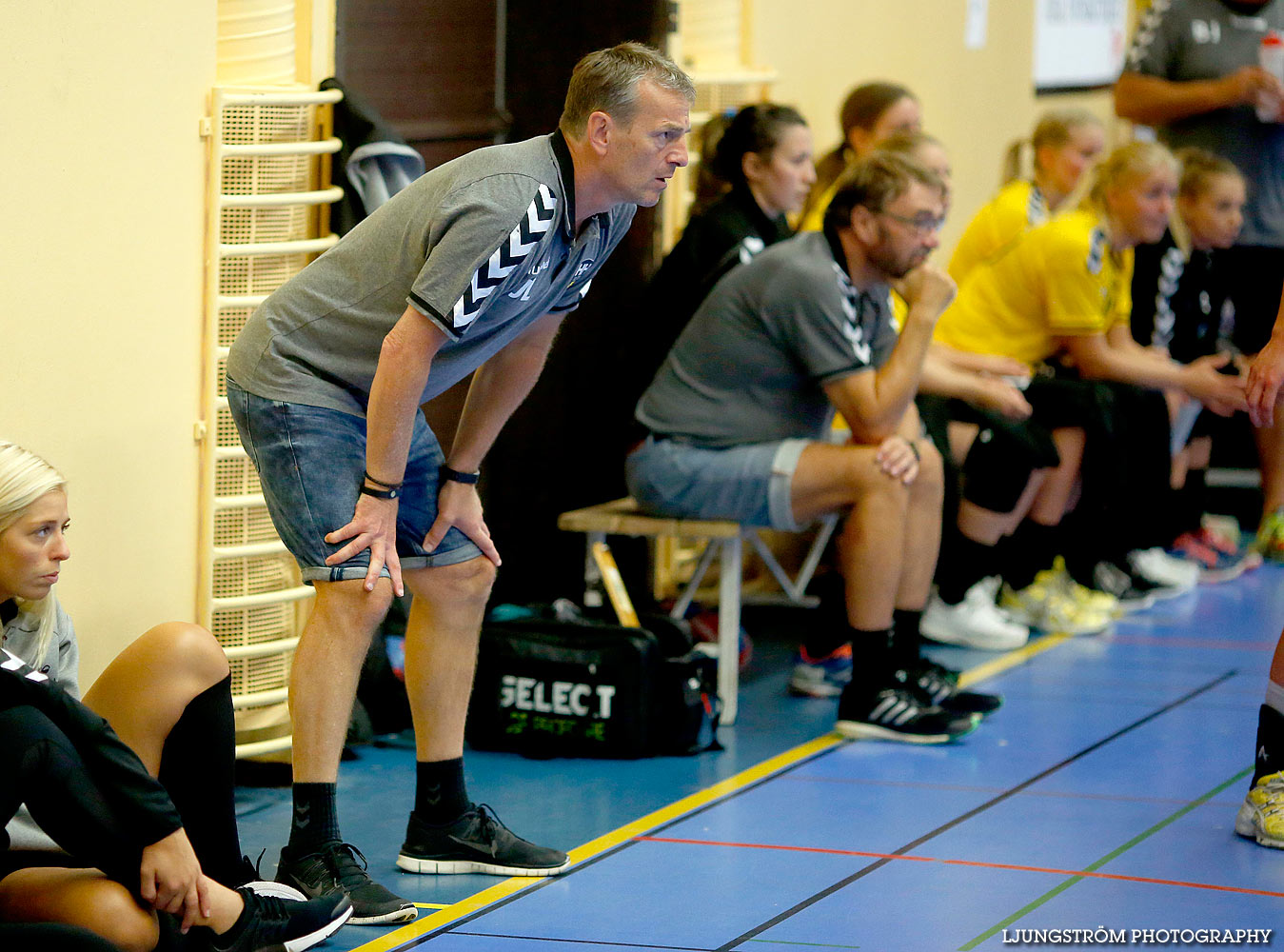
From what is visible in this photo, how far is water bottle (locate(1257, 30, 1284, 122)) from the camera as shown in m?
6.49

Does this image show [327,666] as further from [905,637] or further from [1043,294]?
[1043,294]

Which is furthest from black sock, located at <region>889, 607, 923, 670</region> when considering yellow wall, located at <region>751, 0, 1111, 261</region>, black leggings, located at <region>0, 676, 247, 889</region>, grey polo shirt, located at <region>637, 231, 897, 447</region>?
yellow wall, located at <region>751, 0, 1111, 261</region>

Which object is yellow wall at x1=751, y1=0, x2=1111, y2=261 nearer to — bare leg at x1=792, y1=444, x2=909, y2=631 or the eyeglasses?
the eyeglasses

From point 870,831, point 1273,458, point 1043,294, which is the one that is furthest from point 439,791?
point 1273,458

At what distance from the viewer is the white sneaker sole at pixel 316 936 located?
2.72m

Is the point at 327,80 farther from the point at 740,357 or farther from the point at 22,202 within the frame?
the point at 740,357

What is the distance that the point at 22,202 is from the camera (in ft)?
10.5

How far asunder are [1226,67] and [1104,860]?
4.36 meters

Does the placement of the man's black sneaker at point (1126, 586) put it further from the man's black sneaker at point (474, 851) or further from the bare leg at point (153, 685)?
the bare leg at point (153, 685)

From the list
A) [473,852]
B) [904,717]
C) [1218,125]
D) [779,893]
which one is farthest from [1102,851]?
[1218,125]

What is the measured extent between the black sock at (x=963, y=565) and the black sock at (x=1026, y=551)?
0.32 m

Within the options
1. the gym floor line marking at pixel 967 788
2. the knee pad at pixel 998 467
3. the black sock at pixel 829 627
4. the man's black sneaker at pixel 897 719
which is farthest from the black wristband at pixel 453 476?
the knee pad at pixel 998 467

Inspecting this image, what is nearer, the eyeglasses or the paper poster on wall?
the eyeglasses

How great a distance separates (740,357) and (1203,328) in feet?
9.20
